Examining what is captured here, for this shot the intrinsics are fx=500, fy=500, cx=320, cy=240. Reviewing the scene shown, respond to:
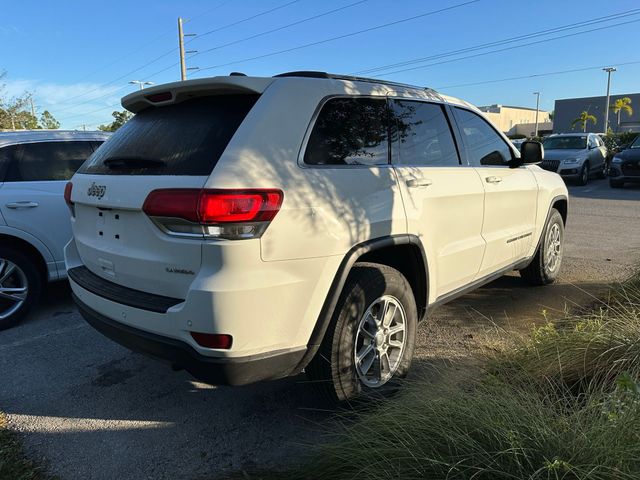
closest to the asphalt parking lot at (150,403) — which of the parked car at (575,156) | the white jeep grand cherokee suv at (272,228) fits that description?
the white jeep grand cherokee suv at (272,228)

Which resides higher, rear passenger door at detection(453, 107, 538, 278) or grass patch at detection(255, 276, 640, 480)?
rear passenger door at detection(453, 107, 538, 278)

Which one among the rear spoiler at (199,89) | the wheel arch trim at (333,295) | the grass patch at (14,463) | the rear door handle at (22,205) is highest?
the rear spoiler at (199,89)

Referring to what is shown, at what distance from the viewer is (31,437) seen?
9.73 feet

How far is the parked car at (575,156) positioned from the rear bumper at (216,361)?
16765mm

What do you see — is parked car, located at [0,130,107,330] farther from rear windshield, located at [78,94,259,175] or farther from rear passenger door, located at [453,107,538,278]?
rear passenger door, located at [453,107,538,278]

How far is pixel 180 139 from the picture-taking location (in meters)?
2.68

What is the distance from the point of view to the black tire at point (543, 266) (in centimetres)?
539

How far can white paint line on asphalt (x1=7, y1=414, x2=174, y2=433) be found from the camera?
3055mm

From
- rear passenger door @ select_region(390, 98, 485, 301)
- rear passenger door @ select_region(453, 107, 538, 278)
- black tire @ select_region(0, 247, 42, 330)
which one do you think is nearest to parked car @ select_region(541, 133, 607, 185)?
rear passenger door @ select_region(453, 107, 538, 278)

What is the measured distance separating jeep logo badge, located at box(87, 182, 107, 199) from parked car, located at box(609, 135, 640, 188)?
55.7 feet

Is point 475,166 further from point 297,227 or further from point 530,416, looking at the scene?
point 530,416

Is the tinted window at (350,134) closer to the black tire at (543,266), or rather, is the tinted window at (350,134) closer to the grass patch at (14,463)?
the grass patch at (14,463)

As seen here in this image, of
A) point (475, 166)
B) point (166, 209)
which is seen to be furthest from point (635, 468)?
point (475, 166)

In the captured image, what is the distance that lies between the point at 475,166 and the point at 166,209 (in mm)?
2641
